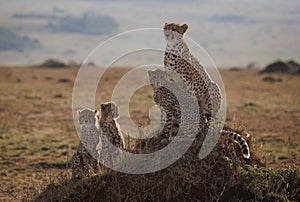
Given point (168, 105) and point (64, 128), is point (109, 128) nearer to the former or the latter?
point (168, 105)

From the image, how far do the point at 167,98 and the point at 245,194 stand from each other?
158cm

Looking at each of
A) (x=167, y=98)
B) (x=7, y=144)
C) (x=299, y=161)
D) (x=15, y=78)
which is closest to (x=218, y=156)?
(x=167, y=98)

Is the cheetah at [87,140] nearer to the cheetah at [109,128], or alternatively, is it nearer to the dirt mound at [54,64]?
the cheetah at [109,128]

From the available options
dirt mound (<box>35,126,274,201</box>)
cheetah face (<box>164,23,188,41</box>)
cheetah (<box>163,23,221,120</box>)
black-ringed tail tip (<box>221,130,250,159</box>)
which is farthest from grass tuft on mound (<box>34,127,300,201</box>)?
cheetah face (<box>164,23,188,41</box>)

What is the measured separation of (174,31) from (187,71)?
52 centimetres

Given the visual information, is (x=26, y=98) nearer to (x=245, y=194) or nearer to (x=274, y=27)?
(x=245, y=194)

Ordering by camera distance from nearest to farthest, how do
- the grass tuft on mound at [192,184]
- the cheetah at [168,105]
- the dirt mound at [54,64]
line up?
the grass tuft on mound at [192,184]
the cheetah at [168,105]
the dirt mound at [54,64]

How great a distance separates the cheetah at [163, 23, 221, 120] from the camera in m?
6.32

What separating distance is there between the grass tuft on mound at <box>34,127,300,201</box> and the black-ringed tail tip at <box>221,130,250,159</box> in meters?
0.14

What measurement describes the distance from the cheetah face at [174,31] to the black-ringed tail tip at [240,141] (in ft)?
4.29

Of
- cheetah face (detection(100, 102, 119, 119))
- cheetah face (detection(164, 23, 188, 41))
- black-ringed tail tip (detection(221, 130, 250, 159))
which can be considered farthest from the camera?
cheetah face (detection(100, 102, 119, 119))

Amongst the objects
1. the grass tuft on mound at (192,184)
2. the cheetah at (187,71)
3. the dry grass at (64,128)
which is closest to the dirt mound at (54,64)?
the dry grass at (64,128)

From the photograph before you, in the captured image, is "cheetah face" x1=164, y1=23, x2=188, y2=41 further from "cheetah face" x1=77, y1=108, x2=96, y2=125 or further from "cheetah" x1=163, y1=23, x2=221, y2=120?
"cheetah face" x1=77, y1=108, x2=96, y2=125

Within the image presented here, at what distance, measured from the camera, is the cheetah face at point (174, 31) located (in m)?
6.32
